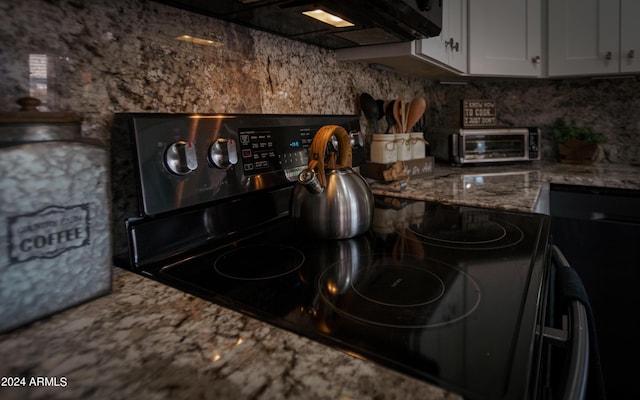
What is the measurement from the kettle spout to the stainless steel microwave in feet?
4.43

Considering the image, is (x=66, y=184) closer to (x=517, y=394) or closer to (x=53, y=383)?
(x=53, y=383)

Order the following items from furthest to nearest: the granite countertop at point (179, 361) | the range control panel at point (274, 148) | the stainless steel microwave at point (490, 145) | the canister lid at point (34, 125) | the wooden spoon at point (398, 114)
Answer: the stainless steel microwave at point (490, 145) < the wooden spoon at point (398, 114) < the range control panel at point (274, 148) < the canister lid at point (34, 125) < the granite countertop at point (179, 361)

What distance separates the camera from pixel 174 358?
415 millimetres

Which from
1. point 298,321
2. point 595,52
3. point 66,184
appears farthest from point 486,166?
point 66,184

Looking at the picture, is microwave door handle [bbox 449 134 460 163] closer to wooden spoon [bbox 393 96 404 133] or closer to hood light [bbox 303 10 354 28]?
wooden spoon [bbox 393 96 404 133]

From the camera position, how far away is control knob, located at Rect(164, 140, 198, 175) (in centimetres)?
72

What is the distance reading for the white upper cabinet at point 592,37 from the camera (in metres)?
1.78

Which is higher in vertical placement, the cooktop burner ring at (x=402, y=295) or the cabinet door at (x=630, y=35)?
the cabinet door at (x=630, y=35)

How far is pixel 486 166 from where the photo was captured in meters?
2.07

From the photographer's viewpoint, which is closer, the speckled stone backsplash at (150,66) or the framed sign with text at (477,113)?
the speckled stone backsplash at (150,66)

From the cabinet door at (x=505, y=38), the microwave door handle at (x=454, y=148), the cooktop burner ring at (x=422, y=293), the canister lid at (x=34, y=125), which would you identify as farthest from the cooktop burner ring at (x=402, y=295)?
the cabinet door at (x=505, y=38)

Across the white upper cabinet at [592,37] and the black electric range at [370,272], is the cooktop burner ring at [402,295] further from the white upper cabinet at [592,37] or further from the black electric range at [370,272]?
the white upper cabinet at [592,37]

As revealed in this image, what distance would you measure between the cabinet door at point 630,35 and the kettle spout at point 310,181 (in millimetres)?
1817

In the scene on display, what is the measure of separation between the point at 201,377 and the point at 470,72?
190 centimetres
